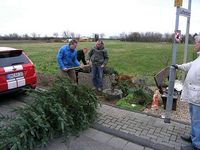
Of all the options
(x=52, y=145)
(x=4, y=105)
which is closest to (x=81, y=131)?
(x=52, y=145)

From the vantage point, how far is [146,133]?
4.21 meters

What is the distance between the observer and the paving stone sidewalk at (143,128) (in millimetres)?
3913

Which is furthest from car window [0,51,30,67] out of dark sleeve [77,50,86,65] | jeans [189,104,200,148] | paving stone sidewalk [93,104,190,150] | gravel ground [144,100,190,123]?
jeans [189,104,200,148]

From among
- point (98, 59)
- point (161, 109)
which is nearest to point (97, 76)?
point (98, 59)

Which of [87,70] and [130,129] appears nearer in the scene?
[130,129]

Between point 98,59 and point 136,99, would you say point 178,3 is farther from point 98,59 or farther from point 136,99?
point 98,59

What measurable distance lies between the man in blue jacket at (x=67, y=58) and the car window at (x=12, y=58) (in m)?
0.97

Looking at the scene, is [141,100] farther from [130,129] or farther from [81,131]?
[81,131]

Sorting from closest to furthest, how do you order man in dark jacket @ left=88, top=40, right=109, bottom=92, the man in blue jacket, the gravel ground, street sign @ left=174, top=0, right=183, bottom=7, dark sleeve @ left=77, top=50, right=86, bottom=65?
street sign @ left=174, top=0, right=183, bottom=7 → the gravel ground → the man in blue jacket → man in dark jacket @ left=88, top=40, right=109, bottom=92 → dark sleeve @ left=77, top=50, right=86, bottom=65

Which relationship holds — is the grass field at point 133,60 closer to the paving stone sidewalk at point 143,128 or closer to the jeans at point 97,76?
the jeans at point 97,76

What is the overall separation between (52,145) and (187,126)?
108 inches

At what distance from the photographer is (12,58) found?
5934 millimetres

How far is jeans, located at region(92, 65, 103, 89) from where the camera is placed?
6.59 metres

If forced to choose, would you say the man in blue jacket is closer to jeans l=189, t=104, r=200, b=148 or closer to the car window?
the car window
